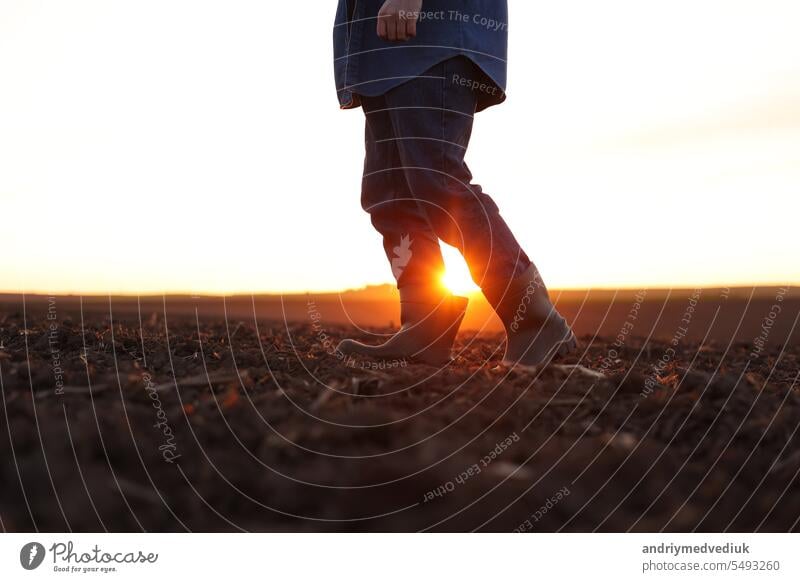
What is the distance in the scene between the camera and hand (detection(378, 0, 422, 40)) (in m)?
2.68

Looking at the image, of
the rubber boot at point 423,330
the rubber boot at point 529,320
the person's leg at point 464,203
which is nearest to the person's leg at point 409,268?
the rubber boot at point 423,330

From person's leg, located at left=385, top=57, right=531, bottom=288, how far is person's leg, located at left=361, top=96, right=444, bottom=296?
0.20 meters

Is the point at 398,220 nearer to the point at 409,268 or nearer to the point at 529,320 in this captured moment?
the point at 409,268

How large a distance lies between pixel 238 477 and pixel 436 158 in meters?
1.52

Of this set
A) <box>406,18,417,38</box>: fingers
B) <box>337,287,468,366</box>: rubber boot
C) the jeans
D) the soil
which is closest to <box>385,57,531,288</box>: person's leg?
the jeans

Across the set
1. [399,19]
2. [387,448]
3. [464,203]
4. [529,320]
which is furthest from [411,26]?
[387,448]

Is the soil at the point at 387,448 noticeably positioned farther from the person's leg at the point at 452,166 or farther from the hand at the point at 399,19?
the hand at the point at 399,19

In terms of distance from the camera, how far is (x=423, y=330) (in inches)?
125

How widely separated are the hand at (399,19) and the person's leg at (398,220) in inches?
17.7

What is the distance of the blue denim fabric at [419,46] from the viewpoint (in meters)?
2.76

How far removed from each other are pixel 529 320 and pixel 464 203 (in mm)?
549

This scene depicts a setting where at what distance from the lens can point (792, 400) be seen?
2648 millimetres
